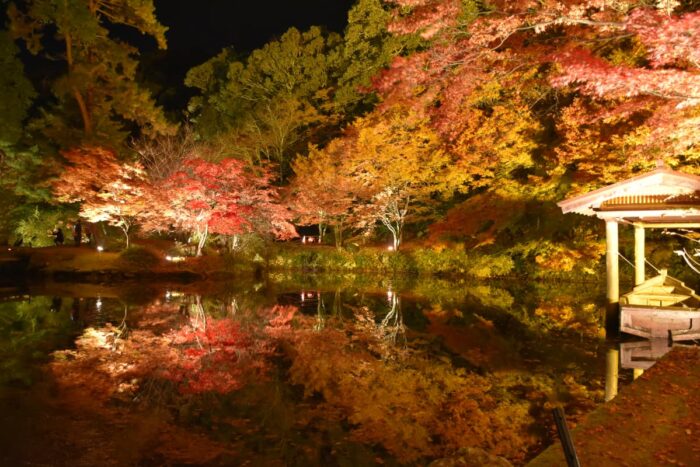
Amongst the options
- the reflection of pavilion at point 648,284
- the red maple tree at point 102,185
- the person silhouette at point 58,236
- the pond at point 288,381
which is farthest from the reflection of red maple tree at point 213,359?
the person silhouette at point 58,236

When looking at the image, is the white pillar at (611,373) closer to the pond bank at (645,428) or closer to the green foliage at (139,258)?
the pond bank at (645,428)

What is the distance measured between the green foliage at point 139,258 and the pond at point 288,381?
21.8 feet

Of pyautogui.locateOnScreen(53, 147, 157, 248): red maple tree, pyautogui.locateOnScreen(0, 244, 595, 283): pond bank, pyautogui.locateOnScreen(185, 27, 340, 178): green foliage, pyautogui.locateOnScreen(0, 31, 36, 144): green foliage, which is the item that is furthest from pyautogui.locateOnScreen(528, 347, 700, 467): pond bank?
pyautogui.locateOnScreen(0, 31, 36, 144): green foliage

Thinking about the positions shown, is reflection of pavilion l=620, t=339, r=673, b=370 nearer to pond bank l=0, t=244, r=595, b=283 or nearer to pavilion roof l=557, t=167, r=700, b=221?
pavilion roof l=557, t=167, r=700, b=221

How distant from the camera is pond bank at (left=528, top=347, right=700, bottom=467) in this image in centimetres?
405

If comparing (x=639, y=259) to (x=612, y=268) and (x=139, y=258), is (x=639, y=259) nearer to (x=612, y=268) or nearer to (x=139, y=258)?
(x=612, y=268)

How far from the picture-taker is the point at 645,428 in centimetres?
466

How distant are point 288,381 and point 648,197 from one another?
716 centimetres

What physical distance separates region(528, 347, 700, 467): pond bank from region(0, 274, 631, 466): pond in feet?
1.72

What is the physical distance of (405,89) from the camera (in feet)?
32.8

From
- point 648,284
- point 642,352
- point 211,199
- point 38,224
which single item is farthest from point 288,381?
point 38,224

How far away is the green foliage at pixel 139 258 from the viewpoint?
67.4 feet

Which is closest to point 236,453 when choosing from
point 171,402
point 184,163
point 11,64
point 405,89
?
point 171,402

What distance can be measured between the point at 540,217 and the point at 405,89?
1088 cm
